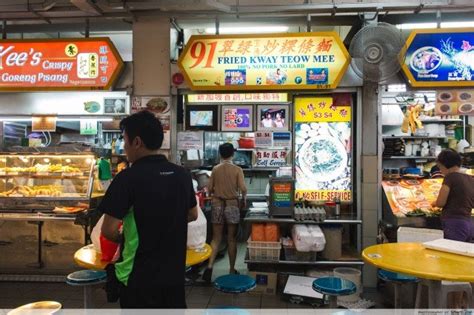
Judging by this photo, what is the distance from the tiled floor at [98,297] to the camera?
4.74 metres

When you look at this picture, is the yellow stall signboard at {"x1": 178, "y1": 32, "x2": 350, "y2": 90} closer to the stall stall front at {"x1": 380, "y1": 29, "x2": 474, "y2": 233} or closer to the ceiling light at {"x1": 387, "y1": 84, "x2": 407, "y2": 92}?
the ceiling light at {"x1": 387, "y1": 84, "x2": 407, "y2": 92}

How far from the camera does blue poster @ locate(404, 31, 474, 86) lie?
5.03 m

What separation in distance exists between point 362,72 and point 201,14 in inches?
91.0

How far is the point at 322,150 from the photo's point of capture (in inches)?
230

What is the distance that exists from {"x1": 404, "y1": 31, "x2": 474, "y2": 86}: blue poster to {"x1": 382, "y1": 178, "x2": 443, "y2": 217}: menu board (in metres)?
1.42

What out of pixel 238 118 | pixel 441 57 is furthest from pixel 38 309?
pixel 441 57

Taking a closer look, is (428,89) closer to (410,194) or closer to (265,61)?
(410,194)

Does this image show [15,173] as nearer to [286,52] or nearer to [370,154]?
[286,52]

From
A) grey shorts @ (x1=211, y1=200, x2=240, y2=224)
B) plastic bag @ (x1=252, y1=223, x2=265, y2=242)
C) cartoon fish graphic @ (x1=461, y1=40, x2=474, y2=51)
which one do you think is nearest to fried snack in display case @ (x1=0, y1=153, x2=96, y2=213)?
grey shorts @ (x1=211, y1=200, x2=240, y2=224)

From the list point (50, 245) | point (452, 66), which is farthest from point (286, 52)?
point (50, 245)

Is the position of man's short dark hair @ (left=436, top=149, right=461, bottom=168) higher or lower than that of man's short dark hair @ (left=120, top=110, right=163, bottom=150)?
lower

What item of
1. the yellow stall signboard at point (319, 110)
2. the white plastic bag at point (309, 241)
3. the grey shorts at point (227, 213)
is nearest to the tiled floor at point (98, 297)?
the white plastic bag at point (309, 241)

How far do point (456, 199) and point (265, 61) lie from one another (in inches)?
111

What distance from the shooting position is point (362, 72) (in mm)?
5082
